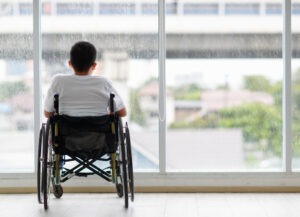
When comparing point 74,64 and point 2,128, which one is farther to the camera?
point 2,128

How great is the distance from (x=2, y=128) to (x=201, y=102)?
153cm

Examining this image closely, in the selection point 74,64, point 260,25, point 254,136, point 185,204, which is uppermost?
point 260,25

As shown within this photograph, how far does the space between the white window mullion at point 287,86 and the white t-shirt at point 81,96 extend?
1334mm

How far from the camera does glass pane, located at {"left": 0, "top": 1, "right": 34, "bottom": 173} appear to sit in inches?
188

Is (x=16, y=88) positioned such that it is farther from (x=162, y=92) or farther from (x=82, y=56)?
(x=162, y=92)

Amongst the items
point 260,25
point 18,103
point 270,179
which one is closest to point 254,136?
point 270,179

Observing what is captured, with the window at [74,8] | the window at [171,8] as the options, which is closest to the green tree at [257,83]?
the window at [171,8]

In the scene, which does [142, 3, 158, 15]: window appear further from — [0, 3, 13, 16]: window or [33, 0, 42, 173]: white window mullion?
[0, 3, 13, 16]: window

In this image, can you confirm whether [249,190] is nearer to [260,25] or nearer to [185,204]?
[185,204]

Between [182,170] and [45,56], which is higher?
[45,56]

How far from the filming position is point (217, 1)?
471cm

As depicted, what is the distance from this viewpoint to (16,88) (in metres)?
4.81

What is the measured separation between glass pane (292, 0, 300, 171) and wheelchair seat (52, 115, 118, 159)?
149 centimetres

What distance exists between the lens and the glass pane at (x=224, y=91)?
473cm
